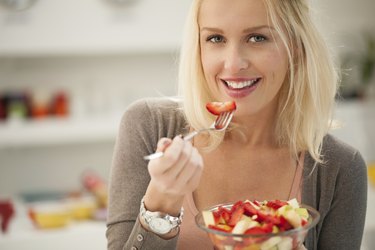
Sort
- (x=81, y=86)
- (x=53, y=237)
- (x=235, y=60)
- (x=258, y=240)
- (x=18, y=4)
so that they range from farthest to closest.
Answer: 1. (x=81, y=86)
2. (x=18, y=4)
3. (x=53, y=237)
4. (x=235, y=60)
5. (x=258, y=240)

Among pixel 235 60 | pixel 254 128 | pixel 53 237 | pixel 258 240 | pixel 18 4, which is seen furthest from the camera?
pixel 18 4

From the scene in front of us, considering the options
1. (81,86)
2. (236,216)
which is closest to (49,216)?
(81,86)

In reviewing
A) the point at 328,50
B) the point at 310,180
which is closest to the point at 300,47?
the point at 328,50

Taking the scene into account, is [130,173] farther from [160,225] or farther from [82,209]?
[82,209]

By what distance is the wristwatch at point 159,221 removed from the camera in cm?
111

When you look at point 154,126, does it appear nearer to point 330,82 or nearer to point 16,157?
point 330,82

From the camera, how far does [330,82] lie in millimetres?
1457

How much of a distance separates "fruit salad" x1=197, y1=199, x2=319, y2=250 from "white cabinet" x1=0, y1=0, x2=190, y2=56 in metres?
2.43

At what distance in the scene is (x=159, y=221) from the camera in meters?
1.12

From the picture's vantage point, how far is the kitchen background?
322 cm

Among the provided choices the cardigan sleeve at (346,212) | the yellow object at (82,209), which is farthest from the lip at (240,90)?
the yellow object at (82,209)

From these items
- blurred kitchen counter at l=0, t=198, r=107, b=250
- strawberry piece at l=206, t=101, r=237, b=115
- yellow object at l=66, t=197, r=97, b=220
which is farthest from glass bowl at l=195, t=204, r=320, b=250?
yellow object at l=66, t=197, r=97, b=220

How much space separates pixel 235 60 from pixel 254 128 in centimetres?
30

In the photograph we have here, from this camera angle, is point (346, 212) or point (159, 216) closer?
point (159, 216)
